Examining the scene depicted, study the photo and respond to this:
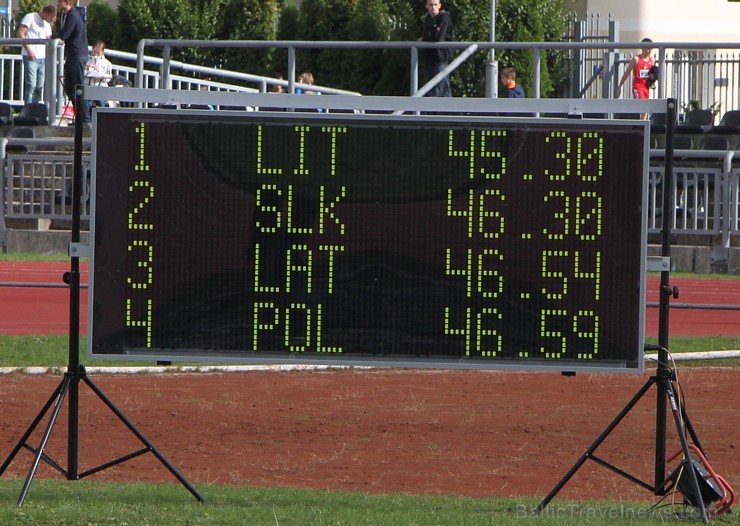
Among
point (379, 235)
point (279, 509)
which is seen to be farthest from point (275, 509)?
point (379, 235)

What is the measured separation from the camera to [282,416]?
433 inches

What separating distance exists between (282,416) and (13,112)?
781 inches

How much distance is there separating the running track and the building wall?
23705 mm

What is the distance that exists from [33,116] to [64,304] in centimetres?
913

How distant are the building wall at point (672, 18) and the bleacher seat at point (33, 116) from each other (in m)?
22.1

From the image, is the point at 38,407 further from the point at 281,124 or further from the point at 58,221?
the point at 58,221

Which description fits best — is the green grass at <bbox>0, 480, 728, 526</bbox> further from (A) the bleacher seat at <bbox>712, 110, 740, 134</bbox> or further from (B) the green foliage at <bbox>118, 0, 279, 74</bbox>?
(B) the green foliage at <bbox>118, 0, 279, 74</bbox>

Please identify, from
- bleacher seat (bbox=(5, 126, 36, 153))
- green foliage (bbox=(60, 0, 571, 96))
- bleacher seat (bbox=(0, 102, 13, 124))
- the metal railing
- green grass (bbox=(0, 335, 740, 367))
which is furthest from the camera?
green foliage (bbox=(60, 0, 571, 96))

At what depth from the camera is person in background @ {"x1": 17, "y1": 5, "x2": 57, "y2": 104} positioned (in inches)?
1056

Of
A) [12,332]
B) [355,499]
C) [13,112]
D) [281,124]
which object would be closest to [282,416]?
[355,499]

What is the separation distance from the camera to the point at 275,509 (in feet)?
23.6

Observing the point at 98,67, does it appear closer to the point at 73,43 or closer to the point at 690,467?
the point at 73,43

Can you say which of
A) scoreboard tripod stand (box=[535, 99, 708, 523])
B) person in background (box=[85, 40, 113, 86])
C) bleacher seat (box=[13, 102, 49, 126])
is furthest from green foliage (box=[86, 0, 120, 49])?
scoreboard tripod stand (box=[535, 99, 708, 523])

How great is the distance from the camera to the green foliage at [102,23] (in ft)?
137
